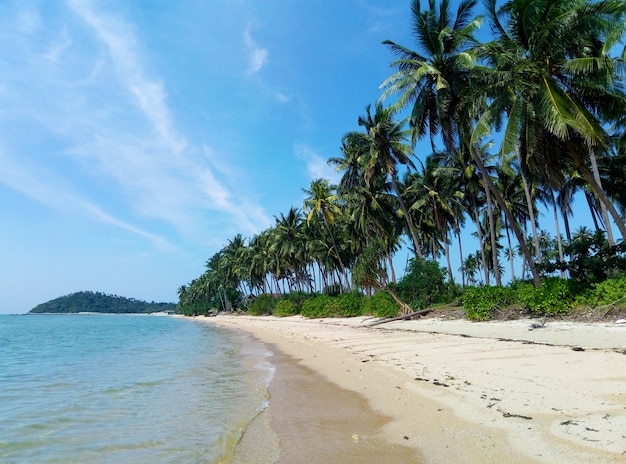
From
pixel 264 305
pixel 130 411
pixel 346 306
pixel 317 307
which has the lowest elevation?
pixel 130 411

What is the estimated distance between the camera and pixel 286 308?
51.8 meters

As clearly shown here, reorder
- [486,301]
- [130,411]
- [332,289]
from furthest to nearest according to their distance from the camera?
[332,289], [486,301], [130,411]

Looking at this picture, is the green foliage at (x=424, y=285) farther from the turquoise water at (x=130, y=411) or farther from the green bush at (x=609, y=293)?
the turquoise water at (x=130, y=411)

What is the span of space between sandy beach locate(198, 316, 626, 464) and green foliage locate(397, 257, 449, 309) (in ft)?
Answer: 50.0

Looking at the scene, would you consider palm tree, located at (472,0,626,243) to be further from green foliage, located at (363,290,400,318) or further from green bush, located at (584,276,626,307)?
green foliage, located at (363,290,400,318)

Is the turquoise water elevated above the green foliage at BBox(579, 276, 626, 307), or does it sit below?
below

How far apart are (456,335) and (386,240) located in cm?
2508

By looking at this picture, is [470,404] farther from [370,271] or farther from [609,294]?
[370,271]

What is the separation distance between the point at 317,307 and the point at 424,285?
1578 centimetres

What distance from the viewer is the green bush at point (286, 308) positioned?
5112 cm

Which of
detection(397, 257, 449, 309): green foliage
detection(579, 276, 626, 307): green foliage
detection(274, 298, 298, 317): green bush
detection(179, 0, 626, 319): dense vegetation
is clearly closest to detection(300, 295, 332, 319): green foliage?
detection(179, 0, 626, 319): dense vegetation

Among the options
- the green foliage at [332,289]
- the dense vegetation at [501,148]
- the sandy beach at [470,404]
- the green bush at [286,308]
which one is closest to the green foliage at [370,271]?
the dense vegetation at [501,148]

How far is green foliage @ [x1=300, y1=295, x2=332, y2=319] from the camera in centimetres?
3972

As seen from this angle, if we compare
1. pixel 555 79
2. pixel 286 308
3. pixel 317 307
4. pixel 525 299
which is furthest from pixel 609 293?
pixel 286 308
